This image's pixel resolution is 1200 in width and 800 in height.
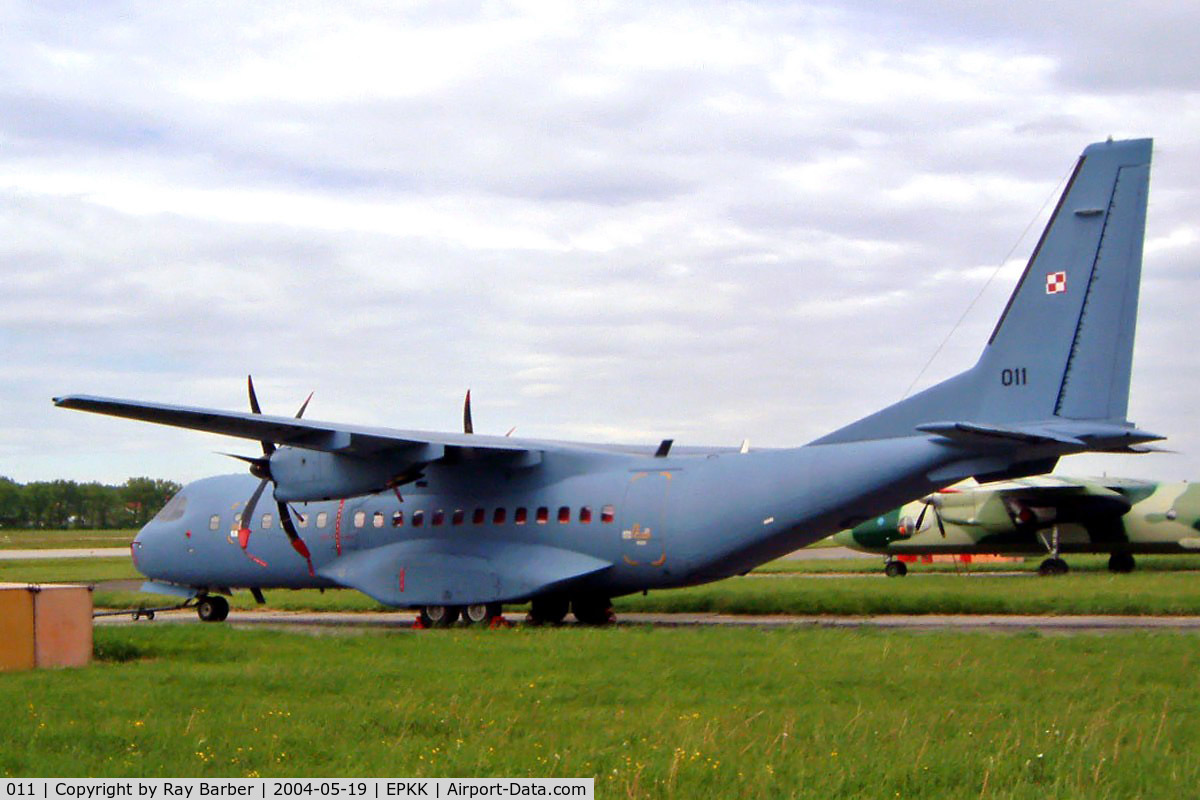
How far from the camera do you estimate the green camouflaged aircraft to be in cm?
3662

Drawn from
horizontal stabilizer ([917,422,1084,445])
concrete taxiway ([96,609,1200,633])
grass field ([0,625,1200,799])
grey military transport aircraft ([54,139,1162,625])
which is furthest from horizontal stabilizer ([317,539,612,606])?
horizontal stabilizer ([917,422,1084,445])

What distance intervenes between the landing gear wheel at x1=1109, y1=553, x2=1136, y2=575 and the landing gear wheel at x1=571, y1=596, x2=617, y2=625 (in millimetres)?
20879

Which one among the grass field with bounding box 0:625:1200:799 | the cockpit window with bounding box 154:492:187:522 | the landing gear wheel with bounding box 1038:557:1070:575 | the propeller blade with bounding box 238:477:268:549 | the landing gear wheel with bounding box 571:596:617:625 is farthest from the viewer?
the landing gear wheel with bounding box 1038:557:1070:575

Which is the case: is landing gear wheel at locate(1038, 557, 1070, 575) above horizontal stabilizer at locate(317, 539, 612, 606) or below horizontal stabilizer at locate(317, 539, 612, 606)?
below

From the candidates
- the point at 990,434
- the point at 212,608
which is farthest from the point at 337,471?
the point at 990,434

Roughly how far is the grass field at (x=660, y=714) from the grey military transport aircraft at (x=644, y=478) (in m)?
3.07

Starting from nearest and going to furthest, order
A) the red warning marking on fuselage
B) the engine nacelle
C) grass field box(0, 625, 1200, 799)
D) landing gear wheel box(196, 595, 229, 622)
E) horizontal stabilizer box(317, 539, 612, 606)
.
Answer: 1. grass field box(0, 625, 1200, 799)
2. the engine nacelle
3. horizontal stabilizer box(317, 539, 612, 606)
4. the red warning marking on fuselage
5. landing gear wheel box(196, 595, 229, 622)

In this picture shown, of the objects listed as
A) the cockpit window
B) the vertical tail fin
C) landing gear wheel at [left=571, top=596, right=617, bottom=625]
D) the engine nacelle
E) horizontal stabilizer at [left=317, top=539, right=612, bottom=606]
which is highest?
the vertical tail fin

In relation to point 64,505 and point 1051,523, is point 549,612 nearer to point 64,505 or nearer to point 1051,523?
point 1051,523

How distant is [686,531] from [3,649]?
34.2 ft

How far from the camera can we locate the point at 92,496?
131000 millimetres

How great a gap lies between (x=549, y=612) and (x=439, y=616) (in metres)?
2.03

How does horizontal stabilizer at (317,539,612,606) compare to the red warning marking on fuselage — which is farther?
the red warning marking on fuselage

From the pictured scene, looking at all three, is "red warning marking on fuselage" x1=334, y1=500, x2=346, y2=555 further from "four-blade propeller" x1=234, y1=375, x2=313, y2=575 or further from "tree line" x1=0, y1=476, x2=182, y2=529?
"tree line" x1=0, y1=476, x2=182, y2=529
